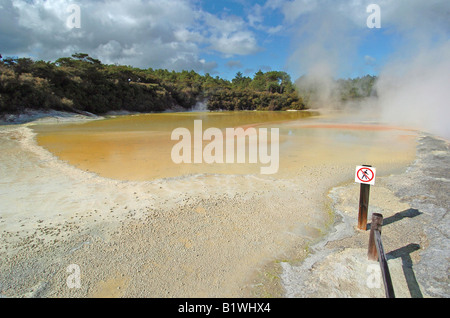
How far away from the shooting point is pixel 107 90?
43812 millimetres

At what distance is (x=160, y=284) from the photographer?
9.42 ft

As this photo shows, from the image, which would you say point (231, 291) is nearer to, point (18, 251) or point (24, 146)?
point (18, 251)

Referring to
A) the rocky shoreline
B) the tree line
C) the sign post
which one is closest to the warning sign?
the sign post

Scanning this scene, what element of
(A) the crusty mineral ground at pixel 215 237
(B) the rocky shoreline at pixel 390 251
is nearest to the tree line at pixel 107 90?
(A) the crusty mineral ground at pixel 215 237

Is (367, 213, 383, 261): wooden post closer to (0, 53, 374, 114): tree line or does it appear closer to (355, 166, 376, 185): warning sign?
(355, 166, 376, 185): warning sign

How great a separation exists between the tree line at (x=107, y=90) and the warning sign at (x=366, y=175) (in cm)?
2881

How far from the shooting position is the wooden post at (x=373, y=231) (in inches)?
121

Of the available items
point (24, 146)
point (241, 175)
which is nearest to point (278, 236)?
point (241, 175)

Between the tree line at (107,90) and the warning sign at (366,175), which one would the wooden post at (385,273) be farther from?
the tree line at (107,90)

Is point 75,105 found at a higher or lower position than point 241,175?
higher

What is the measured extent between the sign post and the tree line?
94.5ft

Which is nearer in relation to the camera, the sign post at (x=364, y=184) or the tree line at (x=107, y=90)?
the sign post at (x=364, y=184)
